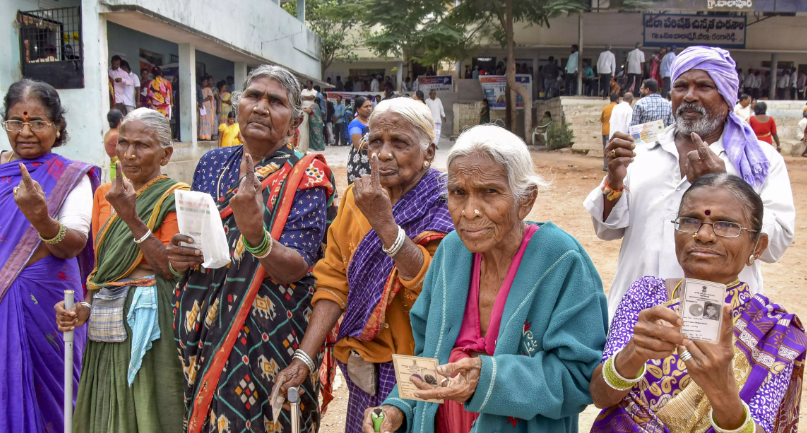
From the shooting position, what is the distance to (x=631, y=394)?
6.16 ft

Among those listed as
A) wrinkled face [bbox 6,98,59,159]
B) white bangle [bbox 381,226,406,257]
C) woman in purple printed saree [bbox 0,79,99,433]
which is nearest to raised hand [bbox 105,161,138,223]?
woman in purple printed saree [bbox 0,79,99,433]

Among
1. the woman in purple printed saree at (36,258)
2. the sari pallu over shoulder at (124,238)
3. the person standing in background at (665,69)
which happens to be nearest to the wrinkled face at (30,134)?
the woman in purple printed saree at (36,258)

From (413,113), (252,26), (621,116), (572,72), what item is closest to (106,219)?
(413,113)

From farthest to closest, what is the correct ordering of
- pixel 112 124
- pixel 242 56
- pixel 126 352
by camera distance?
1. pixel 242 56
2. pixel 112 124
3. pixel 126 352

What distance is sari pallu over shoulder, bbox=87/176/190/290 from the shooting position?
2.90 m

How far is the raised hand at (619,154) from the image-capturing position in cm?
247

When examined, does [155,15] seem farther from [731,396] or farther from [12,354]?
[731,396]

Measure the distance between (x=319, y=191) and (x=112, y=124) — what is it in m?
6.35

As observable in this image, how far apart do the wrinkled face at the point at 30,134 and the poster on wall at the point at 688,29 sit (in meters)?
26.0

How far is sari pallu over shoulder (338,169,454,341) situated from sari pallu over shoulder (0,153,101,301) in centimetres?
172

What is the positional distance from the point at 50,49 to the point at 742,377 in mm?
11748

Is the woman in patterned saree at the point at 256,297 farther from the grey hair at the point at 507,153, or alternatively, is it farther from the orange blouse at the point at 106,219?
the grey hair at the point at 507,153

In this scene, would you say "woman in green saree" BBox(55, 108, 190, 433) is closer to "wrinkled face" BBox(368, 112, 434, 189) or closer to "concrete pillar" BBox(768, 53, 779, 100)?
"wrinkled face" BBox(368, 112, 434, 189)

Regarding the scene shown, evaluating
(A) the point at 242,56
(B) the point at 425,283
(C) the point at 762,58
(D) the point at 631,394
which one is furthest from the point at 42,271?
(C) the point at 762,58
